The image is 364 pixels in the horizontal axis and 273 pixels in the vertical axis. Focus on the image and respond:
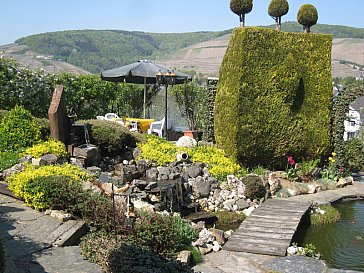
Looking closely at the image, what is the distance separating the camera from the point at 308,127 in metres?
12.4

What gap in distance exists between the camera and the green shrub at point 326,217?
30.1 feet

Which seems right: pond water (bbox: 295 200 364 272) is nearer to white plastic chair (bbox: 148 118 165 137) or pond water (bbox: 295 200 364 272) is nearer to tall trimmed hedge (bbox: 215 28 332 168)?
tall trimmed hedge (bbox: 215 28 332 168)

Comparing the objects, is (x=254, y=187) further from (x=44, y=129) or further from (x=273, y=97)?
(x=44, y=129)

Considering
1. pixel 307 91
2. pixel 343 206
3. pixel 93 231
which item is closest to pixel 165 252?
pixel 93 231

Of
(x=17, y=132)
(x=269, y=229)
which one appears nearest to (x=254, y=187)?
(x=269, y=229)

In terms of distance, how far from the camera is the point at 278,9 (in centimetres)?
1365

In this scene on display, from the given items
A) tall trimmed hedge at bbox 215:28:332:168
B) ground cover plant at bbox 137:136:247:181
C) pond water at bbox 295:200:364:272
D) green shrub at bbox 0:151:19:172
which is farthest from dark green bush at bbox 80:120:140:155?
pond water at bbox 295:200:364:272

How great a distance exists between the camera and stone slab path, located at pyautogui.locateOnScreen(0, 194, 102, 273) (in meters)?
5.07

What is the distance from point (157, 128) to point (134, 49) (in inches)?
3058

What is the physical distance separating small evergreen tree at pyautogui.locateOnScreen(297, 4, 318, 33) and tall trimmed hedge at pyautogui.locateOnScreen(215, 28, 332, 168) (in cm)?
98

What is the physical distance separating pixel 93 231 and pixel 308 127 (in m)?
7.66

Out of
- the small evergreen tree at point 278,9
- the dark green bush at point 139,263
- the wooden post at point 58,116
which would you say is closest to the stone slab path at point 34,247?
the dark green bush at point 139,263

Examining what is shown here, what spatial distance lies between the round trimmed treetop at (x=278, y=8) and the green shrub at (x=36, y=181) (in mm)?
8338

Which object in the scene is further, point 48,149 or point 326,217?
point 326,217
